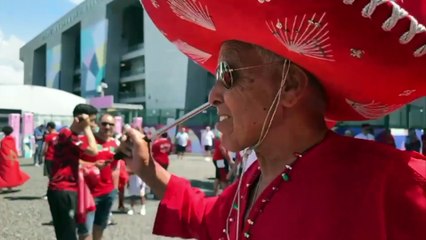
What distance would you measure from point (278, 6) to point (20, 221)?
699 centimetres

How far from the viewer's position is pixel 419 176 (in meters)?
1.14

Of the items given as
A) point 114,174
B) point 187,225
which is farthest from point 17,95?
point 187,225

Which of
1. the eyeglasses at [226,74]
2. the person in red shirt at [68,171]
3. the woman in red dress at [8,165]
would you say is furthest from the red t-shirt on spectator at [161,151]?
the eyeglasses at [226,74]

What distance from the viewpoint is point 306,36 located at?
1.15 m

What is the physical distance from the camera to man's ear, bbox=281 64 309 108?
1.31 metres

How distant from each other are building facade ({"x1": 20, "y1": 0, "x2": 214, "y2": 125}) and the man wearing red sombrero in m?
22.9

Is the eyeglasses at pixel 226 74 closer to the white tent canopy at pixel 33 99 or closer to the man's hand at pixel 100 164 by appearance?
the man's hand at pixel 100 164

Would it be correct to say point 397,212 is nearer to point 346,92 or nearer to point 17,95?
point 346,92

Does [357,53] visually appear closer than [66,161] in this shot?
Yes

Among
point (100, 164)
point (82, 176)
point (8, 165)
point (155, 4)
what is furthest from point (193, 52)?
point (8, 165)

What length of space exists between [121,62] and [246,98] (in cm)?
4831

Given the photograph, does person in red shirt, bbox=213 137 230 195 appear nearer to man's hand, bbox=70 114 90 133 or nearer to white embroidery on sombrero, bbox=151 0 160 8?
man's hand, bbox=70 114 90 133

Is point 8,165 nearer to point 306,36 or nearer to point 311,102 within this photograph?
point 311,102

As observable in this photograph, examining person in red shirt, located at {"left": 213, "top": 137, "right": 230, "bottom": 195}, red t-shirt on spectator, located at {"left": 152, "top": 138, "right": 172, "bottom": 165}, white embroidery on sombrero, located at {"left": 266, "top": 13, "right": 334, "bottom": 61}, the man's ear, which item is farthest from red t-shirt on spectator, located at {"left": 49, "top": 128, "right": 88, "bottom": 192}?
person in red shirt, located at {"left": 213, "top": 137, "right": 230, "bottom": 195}
